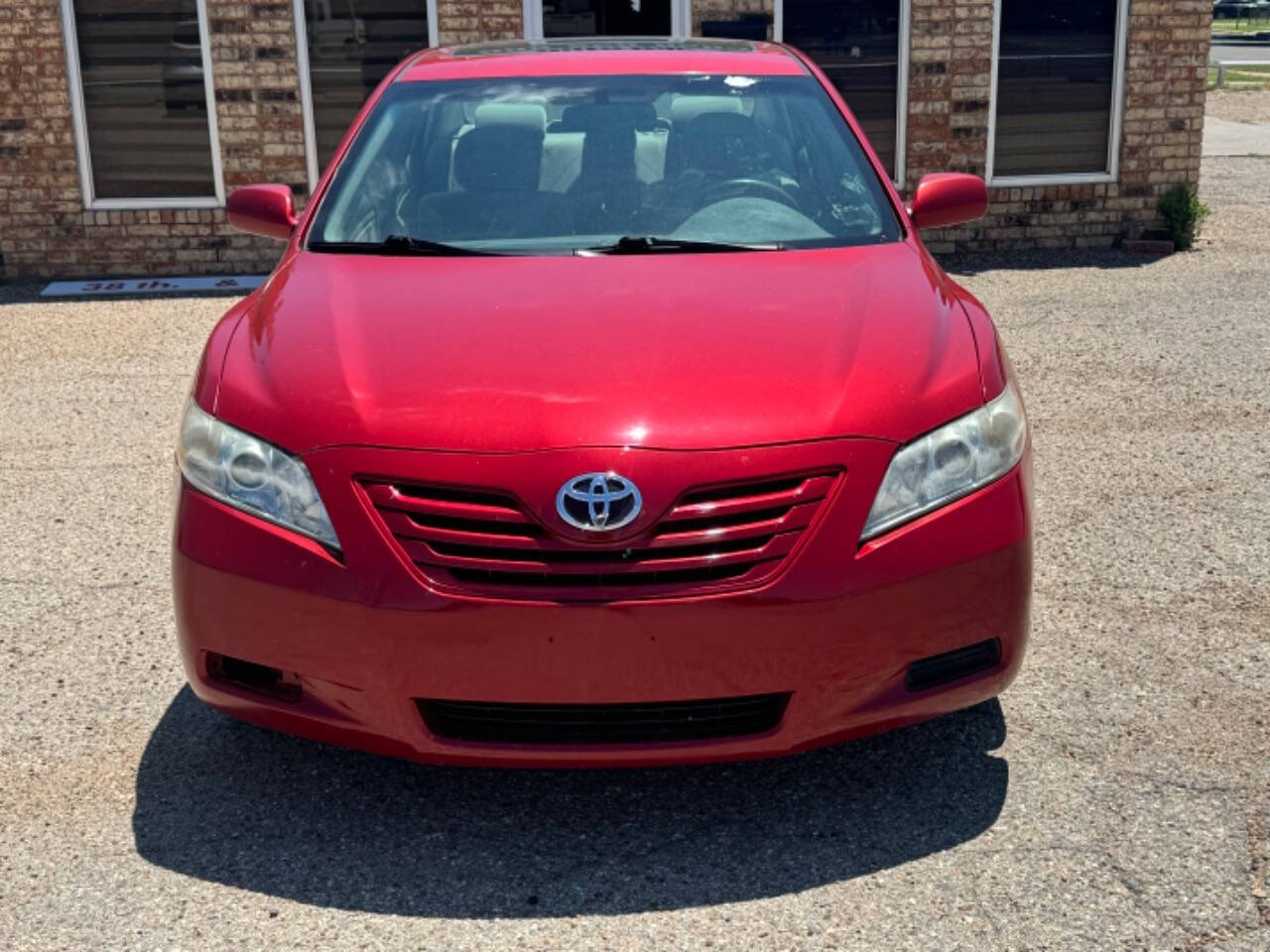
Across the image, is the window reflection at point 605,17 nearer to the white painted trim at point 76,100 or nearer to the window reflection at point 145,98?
the window reflection at point 145,98

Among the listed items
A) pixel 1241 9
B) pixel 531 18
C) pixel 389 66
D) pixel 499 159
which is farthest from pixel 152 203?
pixel 1241 9

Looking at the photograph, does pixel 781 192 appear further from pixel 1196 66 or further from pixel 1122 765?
pixel 1196 66

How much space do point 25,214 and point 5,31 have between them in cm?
121

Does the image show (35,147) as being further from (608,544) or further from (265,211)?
(608,544)

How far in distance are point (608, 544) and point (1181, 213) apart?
9.48 meters

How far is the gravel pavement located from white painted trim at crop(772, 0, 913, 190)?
623cm

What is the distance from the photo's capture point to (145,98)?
1130cm

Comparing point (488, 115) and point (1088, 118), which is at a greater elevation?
point (488, 115)

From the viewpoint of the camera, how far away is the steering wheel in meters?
4.84

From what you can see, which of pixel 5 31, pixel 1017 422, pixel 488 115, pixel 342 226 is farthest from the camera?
pixel 5 31

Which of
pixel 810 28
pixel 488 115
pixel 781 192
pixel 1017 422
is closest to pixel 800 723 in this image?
pixel 1017 422

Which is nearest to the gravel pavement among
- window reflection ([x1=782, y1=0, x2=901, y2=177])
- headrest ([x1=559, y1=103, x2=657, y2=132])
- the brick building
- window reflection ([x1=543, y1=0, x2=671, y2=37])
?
headrest ([x1=559, y1=103, x2=657, y2=132])

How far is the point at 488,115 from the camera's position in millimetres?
5121

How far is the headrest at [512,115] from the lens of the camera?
5051 mm
